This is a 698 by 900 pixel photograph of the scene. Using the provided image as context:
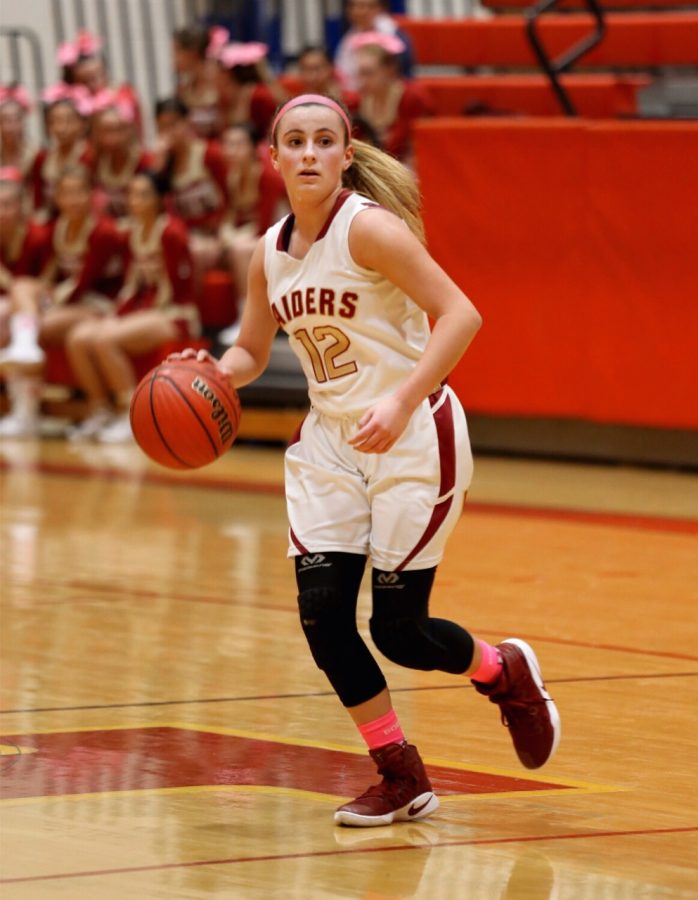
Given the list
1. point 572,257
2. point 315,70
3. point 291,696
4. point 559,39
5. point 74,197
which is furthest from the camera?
point 559,39

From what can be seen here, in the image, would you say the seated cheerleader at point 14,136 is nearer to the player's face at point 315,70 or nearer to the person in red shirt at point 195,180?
the person in red shirt at point 195,180

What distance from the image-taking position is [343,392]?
13.8 feet

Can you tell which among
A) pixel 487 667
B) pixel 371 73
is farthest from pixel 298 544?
pixel 371 73

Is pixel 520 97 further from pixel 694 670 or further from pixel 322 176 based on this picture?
pixel 322 176

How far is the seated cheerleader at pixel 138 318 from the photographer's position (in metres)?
12.1

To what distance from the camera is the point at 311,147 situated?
4164mm

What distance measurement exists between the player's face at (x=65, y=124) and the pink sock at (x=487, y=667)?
32.4 feet

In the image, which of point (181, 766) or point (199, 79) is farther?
point (199, 79)

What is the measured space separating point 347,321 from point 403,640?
71cm

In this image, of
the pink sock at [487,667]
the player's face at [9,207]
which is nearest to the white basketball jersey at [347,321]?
the pink sock at [487,667]

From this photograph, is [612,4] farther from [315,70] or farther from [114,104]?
[114,104]

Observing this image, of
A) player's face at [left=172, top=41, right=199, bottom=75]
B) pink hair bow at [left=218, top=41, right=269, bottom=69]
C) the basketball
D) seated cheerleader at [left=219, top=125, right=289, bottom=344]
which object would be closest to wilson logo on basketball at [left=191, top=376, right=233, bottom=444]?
the basketball

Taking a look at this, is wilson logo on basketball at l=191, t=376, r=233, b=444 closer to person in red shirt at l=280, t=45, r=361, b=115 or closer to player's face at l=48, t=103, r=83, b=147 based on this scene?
person in red shirt at l=280, t=45, r=361, b=115

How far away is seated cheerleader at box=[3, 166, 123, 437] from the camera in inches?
499
